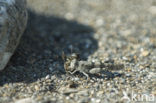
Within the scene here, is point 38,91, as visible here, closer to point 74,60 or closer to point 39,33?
point 74,60

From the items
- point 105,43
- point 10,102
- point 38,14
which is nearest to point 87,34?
point 105,43

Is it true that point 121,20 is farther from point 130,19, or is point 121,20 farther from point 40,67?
point 40,67

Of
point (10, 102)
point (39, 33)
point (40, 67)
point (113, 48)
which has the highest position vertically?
point (39, 33)

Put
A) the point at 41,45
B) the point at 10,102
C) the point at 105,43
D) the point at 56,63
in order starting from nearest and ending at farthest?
the point at 10,102 < the point at 56,63 < the point at 41,45 < the point at 105,43

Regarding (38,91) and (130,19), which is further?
(130,19)

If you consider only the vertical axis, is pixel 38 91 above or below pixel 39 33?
below

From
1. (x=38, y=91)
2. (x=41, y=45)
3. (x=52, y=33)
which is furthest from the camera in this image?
(x=52, y=33)

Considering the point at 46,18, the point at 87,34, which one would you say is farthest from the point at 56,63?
the point at 46,18
